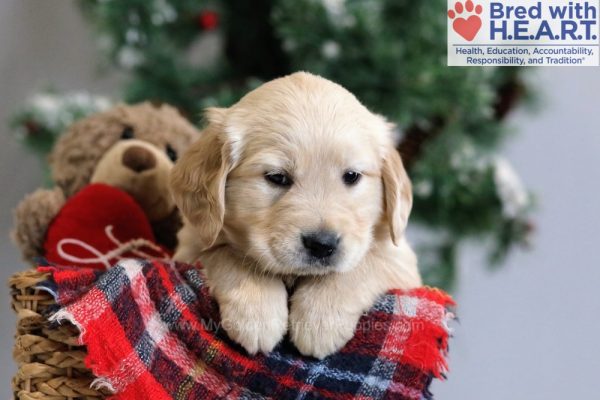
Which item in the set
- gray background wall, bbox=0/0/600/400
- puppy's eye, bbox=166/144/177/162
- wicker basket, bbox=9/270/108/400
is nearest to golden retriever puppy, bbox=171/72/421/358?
wicker basket, bbox=9/270/108/400

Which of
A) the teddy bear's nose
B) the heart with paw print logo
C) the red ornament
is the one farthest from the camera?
the red ornament

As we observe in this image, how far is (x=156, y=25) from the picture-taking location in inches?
97.6

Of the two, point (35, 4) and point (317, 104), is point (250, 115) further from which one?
point (35, 4)

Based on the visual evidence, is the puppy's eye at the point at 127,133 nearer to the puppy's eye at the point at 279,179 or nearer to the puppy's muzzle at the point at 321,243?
the puppy's eye at the point at 279,179

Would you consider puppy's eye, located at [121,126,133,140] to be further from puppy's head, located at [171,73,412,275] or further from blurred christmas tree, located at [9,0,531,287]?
puppy's head, located at [171,73,412,275]

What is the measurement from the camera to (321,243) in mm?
1233

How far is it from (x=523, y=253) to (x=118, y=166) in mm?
2264

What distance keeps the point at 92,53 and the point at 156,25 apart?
136cm

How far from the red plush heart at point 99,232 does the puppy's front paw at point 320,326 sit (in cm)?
60

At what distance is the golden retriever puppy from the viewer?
125cm

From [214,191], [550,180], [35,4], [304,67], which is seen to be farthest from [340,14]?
[35,4]

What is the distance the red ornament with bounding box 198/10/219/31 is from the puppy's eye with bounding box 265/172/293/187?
1469 millimetres

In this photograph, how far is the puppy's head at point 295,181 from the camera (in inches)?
49.9

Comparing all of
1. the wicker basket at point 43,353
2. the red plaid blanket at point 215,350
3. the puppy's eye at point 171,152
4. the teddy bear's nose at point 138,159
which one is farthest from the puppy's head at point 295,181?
the puppy's eye at point 171,152
